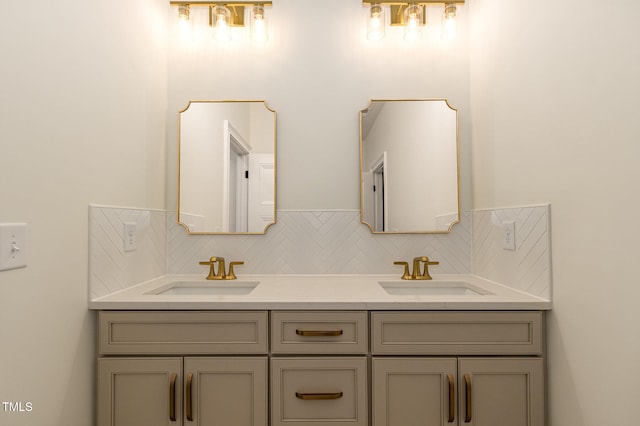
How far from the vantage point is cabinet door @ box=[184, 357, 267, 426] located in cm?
132

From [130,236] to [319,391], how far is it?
104 centimetres

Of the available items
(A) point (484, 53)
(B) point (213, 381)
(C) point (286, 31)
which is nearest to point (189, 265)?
(B) point (213, 381)

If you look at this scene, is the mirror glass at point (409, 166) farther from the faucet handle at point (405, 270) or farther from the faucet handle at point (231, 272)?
the faucet handle at point (231, 272)

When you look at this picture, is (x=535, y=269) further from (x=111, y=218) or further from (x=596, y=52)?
(x=111, y=218)

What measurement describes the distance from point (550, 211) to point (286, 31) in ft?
5.17

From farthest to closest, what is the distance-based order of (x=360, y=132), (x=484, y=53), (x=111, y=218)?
(x=360, y=132), (x=484, y=53), (x=111, y=218)

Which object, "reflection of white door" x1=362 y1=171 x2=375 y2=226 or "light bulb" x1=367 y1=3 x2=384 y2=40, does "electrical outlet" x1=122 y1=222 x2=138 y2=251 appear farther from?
"light bulb" x1=367 y1=3 x2=384 y2=40

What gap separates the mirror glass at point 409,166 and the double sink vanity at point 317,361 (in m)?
0.66

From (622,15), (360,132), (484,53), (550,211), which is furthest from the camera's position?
(360,132)

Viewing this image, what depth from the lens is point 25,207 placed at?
1025 mm

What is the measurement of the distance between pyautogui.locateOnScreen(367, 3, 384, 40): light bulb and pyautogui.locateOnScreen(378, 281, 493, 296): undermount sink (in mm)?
1318

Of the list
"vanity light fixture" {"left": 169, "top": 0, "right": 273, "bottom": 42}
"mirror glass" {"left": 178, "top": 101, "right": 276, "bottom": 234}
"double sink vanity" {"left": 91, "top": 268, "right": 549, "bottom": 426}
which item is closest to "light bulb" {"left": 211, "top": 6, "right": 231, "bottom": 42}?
"vanity light fixture" {"left": 169, "top": 0, "right": 273, "bottom": 42}

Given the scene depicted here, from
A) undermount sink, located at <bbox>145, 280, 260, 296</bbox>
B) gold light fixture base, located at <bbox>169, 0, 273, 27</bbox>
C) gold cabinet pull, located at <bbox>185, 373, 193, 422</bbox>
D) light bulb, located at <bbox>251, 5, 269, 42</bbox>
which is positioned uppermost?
gold light fixture base, located at <bbox>169, 0, 273, 27</bbox>

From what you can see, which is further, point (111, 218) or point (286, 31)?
point (286, 31)
